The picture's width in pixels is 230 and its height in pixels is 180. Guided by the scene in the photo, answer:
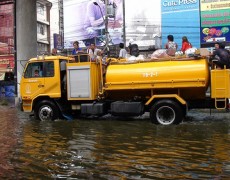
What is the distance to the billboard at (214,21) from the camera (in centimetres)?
3834

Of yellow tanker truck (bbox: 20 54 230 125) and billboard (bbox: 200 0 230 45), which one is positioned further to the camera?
billboard (bbox: 200 0 230 45)

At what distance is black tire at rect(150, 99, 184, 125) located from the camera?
1134cm

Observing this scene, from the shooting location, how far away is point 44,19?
2490 inches

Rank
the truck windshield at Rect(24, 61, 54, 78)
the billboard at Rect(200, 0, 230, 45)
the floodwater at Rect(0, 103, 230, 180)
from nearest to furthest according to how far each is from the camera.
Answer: the floodwater at Rect(0, 103, 230, 180)
the truck windshield at Rect(24, 61, 54, 78)
the billboard at Rect(200, 0, 230, 45)

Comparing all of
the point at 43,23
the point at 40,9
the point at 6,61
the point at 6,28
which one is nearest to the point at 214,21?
the point at 6,61

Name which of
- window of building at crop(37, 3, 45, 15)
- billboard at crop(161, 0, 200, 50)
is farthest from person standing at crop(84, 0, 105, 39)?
window of building at crop(37, 3, 45, 15)

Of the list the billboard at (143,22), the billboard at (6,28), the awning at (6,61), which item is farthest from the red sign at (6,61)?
the billboard at (143,22)

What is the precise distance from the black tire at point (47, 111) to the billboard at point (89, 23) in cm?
3172

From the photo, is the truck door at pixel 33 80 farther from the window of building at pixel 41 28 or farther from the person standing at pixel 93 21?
the window of building at pixel 41 28

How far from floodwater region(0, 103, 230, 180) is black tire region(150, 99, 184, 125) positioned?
Result: 343mm

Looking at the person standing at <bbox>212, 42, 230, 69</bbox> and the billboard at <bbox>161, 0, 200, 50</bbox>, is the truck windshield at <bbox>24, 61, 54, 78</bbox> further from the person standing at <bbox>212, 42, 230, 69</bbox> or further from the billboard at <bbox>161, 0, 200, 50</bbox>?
the billboard at <bbox>161, 0, 200, 50</bbox>

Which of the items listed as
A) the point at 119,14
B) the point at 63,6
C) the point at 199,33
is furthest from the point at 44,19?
the point at 199,33

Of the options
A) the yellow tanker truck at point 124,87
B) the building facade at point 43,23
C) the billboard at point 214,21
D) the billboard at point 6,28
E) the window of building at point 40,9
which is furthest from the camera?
the window of building at point 40,9

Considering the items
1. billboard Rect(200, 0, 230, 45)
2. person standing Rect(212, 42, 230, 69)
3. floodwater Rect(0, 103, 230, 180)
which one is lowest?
floodwater Rect(0, 103, 230, 180)
